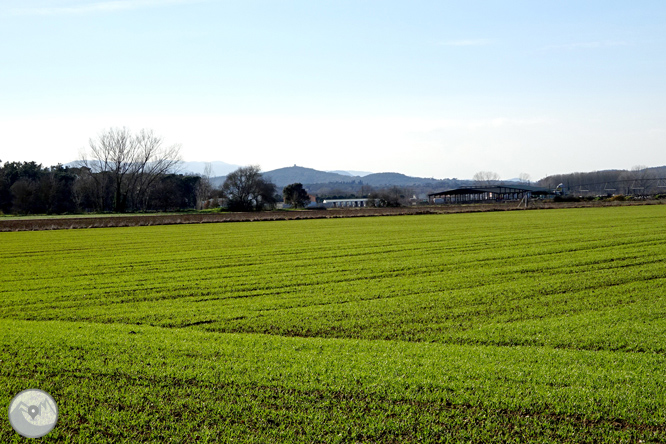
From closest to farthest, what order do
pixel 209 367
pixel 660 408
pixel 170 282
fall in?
pixel 660 408 → pixel 209 367 → pixel 170 282

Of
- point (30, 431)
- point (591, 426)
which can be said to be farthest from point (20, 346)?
point (591, 426)

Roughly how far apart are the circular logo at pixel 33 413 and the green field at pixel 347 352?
5.4 inches

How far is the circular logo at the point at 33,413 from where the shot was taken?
21.0 ft

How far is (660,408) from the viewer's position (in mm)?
6891

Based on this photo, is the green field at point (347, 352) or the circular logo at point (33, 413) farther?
the green field at point (347, 352)

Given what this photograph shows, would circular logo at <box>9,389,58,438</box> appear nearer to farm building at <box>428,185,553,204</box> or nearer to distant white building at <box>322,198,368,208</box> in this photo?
farm building at <box>428,185,553,204</box>

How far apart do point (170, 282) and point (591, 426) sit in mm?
14916

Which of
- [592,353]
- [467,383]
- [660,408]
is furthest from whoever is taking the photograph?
[592,353]

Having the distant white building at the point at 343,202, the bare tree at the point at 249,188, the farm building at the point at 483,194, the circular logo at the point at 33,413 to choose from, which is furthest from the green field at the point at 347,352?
the distant white building at the point at 343,202

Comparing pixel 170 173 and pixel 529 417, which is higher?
pixel 170 173

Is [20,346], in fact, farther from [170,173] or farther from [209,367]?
[170,173]

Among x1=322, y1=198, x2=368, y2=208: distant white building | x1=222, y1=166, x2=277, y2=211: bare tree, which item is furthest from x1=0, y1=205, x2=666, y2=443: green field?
x1=322, y1=198, x2=368, y2=208: distant white building

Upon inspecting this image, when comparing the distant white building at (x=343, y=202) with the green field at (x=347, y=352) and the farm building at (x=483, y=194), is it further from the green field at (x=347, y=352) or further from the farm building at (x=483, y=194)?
the green field at (x=347, y=352)

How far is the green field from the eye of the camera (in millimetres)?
6527
